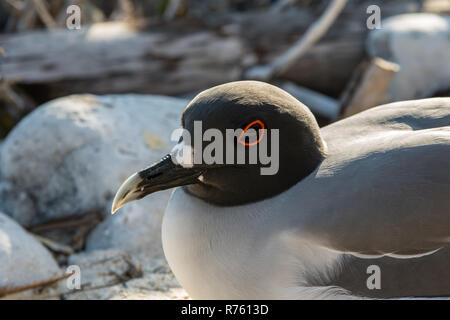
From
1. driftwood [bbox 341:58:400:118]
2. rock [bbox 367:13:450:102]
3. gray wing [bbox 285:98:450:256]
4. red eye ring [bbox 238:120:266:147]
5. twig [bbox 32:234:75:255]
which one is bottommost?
twig [bbox 32:234:75:255]

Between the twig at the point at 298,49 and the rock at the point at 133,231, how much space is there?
313 centimetres

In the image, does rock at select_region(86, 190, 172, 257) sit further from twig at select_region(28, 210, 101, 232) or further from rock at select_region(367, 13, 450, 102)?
rock at select_region(367, 13, 450, 102)

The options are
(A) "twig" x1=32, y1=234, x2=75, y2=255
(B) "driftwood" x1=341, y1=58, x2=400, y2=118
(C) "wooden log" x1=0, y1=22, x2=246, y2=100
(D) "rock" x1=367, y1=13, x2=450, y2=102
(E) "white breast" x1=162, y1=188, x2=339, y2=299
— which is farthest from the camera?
(D) "rock" x1=367, y1=13, x2=450, y2=102

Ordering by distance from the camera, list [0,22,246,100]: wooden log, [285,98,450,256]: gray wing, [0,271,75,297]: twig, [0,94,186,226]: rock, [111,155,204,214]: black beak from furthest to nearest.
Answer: [0,22,246,100]: wooden log, [0,94,186,226]: rock, [0,271,75,297]: twig, [111,155,204,214]: black beak, [285,98,450,256]: gray wing

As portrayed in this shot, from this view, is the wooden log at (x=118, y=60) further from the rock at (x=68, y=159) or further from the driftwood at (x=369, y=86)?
the rock at (x=68, y=159)

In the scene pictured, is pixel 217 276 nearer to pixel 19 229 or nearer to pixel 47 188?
pixel 19 229

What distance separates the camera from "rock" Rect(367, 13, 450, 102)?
23.8ft

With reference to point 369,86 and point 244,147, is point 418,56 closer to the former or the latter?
point 369,86

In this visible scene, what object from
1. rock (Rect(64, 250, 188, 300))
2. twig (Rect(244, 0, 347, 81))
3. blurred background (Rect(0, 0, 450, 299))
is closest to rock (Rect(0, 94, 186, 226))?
blurred background (Rect(0, 0, 450, 299))

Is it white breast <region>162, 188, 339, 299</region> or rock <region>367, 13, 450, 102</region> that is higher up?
rock <region>367, 13, 450, 102</region>

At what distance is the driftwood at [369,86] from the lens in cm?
637

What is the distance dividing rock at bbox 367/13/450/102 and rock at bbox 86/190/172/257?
358 centimetres

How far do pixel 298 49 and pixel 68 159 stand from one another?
337cm

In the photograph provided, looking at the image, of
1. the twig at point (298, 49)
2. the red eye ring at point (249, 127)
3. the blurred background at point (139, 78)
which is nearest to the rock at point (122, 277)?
the blurred background at point (139, 78)
